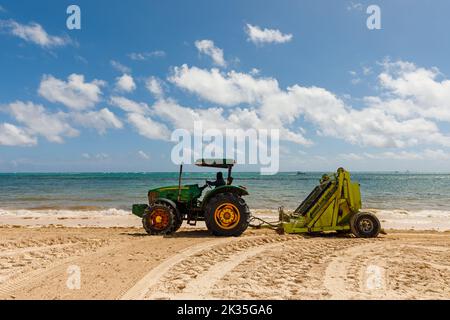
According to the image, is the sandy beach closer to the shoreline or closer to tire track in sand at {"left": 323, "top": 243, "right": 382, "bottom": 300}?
tire track in sand at {"left": 323, "top": 243, "right": 382, "bottom": 300}

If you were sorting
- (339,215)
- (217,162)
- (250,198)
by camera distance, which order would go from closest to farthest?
(339,215), (217,162), (250,198)

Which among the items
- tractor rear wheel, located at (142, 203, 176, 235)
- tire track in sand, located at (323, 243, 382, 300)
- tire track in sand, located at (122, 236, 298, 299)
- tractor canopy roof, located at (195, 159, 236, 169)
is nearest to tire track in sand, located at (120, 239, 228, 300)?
tire track in sand, located at (122, 236, 298, 299)

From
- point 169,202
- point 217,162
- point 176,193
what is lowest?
point 169,202

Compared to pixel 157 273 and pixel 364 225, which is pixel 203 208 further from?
pixel 364 225

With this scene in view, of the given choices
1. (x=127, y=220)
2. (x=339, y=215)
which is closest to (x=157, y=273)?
(x=339, y=215)

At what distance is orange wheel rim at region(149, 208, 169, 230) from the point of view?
339 inches

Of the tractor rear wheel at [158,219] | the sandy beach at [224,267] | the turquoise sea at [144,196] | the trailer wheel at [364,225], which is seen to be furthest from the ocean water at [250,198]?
the trailer wheel at [364,225]

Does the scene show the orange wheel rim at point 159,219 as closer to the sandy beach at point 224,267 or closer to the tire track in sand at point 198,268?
the sandy beach at point 224,267

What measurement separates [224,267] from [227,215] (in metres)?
2.73

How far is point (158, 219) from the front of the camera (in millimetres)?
8625

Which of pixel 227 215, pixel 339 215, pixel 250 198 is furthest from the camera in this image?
pixel 250 198

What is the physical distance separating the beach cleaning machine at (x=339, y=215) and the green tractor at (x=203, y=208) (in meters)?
1.31

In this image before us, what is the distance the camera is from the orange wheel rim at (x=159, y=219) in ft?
28.2

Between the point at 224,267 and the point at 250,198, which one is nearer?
the point at 224,267
